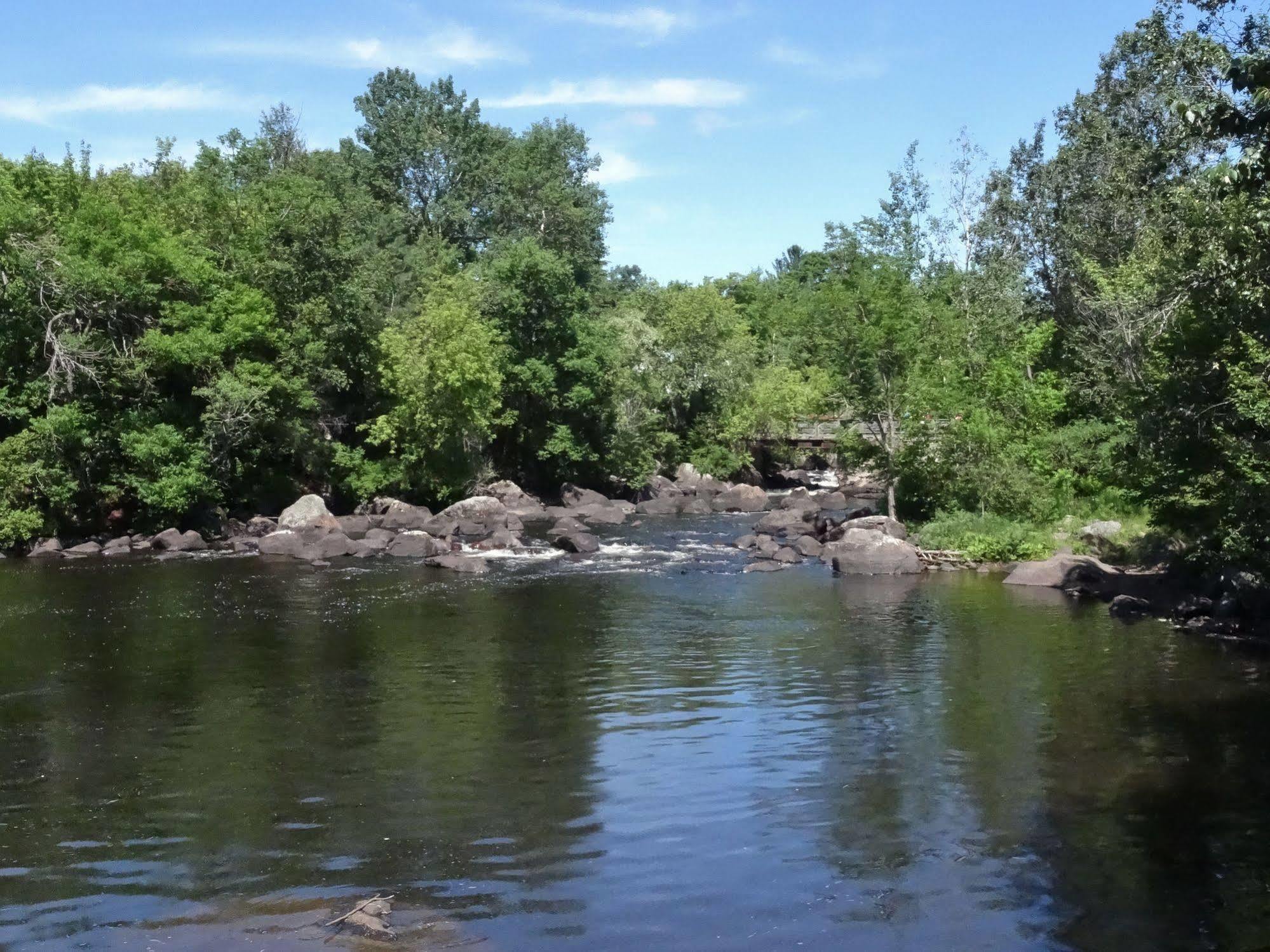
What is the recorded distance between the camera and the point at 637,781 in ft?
54.7

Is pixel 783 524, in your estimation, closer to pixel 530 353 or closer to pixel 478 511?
pixel 478 511

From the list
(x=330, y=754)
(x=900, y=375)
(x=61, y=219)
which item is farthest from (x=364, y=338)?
(x=330, y=754)

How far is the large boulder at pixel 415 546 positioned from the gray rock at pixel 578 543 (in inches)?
172

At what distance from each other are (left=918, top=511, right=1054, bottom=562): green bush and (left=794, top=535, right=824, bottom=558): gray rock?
379 cm

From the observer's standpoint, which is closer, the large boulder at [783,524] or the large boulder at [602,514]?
the large boulder at [783,524]

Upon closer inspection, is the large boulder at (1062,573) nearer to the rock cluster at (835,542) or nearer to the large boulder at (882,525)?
the rock cluster at (835,542)

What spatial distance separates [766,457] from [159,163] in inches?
1561

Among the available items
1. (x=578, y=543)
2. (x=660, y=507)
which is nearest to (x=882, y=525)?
(x=578, y=543)

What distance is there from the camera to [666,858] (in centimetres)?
1357

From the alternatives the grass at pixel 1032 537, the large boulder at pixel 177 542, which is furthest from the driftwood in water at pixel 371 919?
the large boulder at pixel 177 542

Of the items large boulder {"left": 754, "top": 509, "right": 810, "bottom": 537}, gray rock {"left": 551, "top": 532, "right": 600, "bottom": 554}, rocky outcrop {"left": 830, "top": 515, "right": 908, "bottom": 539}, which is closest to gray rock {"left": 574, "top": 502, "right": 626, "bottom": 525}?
large boulder {"left": 754, "top": 509, "right": 810, "bottom": 537}

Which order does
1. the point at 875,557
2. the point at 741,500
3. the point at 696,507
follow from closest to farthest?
1. the point at 875,557
2. the point at 696,507
3. the point at 741,500

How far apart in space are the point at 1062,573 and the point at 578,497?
1200 inches

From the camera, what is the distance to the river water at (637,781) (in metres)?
12.0
